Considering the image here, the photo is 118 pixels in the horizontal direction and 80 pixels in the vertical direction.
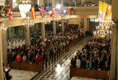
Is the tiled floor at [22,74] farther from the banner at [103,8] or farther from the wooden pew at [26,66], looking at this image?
the banner at [103,8]

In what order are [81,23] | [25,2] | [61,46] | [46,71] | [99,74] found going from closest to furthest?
1. [25,2]
2. [99,74]
3. [46,71]
4. [61,46]
5. [81,23]

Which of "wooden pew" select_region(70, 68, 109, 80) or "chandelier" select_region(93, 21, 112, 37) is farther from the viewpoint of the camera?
"chandelier" select_region(93, 21, 112, 37)

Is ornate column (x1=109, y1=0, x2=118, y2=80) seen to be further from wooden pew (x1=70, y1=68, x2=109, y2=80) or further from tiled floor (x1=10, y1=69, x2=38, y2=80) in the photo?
tiled floor (x1=10, y1=69, x2=38, y2=80)

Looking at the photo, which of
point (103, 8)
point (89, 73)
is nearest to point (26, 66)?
point (89, 73)

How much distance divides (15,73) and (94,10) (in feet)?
58.7

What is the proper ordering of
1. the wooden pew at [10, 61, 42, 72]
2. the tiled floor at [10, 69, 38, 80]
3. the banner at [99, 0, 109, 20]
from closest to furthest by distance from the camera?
the tiled floor at [10, 69, 38, 80], the wooden pew at [10, 61, 42, 72], the banner at [99, 0, 109, 20]

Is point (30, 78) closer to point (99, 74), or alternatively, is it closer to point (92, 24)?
point (99, 74)

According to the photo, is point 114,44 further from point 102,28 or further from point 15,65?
point 102,28

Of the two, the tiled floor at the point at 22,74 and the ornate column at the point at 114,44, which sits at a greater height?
the ornate column at the point at 114,44

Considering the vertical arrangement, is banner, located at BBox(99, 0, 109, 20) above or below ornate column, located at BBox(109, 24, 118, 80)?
above

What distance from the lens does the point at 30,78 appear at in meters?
12.2

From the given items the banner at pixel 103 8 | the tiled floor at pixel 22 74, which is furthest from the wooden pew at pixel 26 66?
the banner at pixel 103 8

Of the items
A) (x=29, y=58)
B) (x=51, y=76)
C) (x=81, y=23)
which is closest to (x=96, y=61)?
(x=51, y=76)

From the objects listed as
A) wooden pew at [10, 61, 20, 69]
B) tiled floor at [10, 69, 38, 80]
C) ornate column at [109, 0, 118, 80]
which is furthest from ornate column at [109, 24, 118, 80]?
wooden pew at [10, 61, 20, 69]
